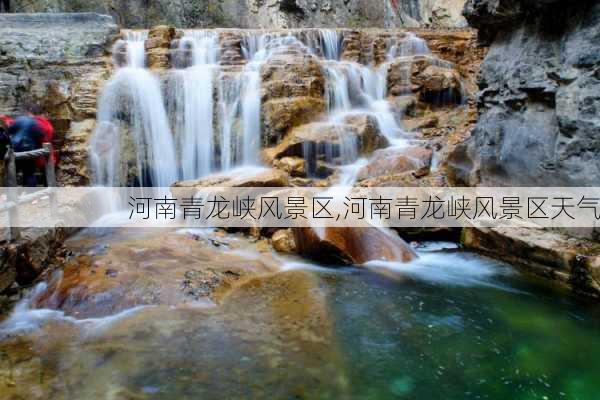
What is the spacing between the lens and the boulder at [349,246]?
611 cm

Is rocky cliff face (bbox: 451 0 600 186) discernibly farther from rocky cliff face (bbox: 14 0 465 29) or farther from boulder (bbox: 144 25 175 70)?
rocky cliff face (bbox: 14 0 465 29)

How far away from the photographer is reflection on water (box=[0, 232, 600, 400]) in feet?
11.4

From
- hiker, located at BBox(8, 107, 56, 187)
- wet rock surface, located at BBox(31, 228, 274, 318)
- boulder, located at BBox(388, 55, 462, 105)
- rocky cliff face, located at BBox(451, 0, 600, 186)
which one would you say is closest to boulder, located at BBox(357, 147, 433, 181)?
rocky cliff face, located at BBox(451, 0, 600, 186)

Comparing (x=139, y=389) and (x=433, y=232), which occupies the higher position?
(x=433, y=232)

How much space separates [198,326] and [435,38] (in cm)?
1207

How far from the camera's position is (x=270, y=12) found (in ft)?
63.8

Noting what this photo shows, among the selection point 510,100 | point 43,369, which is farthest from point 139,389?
point 510,100

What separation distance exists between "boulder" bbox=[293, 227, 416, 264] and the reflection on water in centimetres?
62

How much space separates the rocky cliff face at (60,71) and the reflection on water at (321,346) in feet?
16.3

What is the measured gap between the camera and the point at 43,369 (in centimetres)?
364

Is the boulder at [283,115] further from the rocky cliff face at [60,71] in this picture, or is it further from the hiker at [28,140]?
the hiker at [28,140]

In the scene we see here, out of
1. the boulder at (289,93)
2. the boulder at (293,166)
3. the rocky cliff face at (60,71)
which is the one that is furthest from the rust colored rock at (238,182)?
the rocky cliff face at (60,71)

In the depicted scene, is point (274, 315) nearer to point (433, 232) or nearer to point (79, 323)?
point (79, 323)

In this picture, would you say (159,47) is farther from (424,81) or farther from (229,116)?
(424,81)
